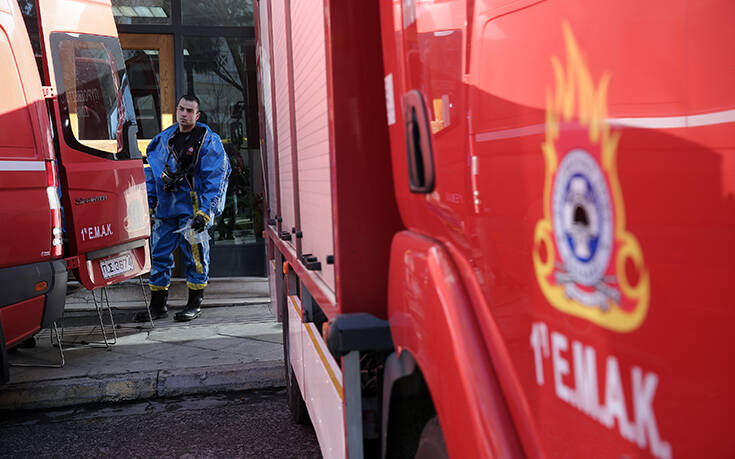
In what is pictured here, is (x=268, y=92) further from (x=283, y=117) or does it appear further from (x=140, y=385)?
(x=140, y=385)

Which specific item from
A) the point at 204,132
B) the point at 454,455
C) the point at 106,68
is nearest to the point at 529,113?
the point at 454,455

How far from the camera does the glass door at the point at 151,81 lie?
8.66 meters

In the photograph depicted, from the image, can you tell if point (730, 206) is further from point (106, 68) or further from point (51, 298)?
point (106, 68)

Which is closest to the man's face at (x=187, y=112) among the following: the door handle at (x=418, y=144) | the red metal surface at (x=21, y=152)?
the red metal surface at (x=21, y=152)

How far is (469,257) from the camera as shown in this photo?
1.25 m

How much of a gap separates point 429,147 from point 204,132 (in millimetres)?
6167

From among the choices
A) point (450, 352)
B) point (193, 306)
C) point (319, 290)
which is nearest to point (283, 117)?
point (319, 290)

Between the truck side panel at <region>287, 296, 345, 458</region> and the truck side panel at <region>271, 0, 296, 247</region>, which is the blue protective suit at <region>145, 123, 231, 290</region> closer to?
the truck side panel at <region>271, 0, 296, 247</region>

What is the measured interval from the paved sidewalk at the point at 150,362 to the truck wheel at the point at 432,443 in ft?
12.9

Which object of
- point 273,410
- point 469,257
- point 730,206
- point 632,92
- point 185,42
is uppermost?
point 185,42

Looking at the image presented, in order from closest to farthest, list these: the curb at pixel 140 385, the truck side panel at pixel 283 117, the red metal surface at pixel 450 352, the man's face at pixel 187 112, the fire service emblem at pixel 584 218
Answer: the fire service emblem at pixel 584 218
the red metal surface at pixel 450 352
the truck side panel at pixel 283 117
the curb at pixel 140 385
the man's face at pixel 187 112

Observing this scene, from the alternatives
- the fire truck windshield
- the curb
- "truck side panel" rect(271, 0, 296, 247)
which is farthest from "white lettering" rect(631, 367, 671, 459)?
the fire truck windshield

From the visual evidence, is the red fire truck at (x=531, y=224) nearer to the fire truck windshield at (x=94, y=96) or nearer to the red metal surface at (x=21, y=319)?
the red metal surface at (x=21, y=319)

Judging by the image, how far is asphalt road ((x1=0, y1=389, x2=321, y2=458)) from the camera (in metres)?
4.18
